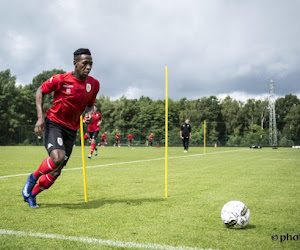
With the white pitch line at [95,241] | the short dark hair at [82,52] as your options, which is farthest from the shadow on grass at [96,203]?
the short dark hair at [82,52]

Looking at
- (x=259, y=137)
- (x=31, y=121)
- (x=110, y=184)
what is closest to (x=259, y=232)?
(x=110, y=184)

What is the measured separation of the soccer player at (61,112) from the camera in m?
4.84

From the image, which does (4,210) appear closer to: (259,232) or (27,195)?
(27,195)

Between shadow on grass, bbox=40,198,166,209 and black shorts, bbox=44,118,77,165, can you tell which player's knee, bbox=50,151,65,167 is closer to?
black shorts, bbox=44,118,77,165

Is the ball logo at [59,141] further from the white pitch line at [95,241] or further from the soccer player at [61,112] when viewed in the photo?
the white pitch line at [95,241]

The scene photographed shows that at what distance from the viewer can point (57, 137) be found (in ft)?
15.9

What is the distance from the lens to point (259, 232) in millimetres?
3520

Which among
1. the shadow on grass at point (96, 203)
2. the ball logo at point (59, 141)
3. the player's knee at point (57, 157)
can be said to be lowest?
the shadow on grass at point (96, 203)

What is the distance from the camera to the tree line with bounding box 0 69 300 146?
158ft

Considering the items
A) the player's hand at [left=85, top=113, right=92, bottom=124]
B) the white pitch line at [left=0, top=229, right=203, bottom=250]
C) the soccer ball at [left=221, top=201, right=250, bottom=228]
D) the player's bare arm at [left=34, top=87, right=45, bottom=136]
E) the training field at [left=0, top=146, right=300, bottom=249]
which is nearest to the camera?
the white pitch line at [left=0, top=229, right=203, bottom=250]

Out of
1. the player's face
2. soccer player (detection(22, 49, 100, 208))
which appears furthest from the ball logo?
the player's face

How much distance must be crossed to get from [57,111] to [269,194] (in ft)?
12.9

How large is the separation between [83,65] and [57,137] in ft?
3.69

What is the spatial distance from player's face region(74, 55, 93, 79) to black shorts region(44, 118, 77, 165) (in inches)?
33.9
